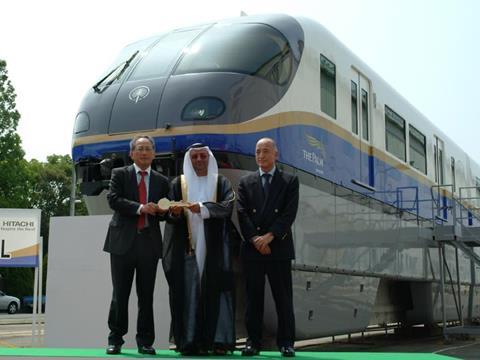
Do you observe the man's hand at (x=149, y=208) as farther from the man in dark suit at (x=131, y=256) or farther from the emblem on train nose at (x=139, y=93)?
the emblem on train nose at (x=139, y=93)

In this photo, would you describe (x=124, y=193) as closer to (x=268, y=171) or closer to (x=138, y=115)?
(x=268, y=171)

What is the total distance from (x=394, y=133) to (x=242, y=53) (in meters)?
4.96

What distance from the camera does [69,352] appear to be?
215 inches

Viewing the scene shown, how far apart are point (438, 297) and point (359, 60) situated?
5.33 metres

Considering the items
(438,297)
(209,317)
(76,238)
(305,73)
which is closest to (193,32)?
(305,73)

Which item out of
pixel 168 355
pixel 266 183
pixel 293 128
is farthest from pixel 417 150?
pixel 168 355

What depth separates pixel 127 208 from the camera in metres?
5.53

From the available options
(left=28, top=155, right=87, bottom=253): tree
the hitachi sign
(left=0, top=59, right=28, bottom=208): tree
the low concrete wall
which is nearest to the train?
the low concrete wall

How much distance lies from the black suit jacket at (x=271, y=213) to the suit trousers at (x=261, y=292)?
8 centimetres

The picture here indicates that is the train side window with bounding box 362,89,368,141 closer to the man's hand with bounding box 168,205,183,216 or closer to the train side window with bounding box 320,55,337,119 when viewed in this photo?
the train side window with bounding box 320,55,337,119

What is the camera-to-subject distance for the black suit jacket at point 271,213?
569 cm

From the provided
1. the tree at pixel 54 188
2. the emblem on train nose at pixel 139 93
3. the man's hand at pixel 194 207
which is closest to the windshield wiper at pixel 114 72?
the emblem on train nose at pixel 139 93

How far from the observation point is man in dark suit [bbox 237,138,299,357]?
5633 millimetres

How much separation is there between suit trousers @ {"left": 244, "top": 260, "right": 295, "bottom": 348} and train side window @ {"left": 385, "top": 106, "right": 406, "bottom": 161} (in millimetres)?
6055
